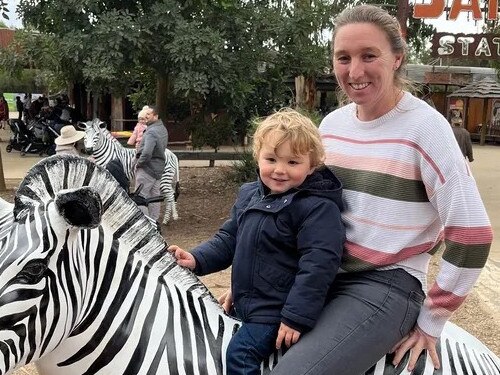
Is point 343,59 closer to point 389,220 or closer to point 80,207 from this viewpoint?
point 389,220

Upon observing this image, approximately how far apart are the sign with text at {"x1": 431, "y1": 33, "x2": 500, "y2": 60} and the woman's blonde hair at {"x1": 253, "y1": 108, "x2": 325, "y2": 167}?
11.0 metres

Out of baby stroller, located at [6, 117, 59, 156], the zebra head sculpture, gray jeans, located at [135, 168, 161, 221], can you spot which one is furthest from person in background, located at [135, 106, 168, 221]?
baby stroller, located at [6, 117, 59, 156]

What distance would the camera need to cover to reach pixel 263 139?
197 cm

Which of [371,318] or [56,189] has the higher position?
[56,189]

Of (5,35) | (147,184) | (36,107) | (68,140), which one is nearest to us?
(68,140)

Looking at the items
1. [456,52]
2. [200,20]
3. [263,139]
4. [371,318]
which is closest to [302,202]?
[263,139]

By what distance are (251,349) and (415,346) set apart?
0.57 meters

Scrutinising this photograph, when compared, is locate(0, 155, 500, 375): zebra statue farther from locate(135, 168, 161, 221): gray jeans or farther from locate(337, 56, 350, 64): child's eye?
locate(135, 168, 161, 221): gray jeans

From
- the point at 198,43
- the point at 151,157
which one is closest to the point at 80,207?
the point at 198,43

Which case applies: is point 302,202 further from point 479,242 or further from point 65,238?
point 65,238

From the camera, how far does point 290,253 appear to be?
76.0 inches

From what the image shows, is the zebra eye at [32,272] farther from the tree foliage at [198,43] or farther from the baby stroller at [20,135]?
the baby stroller at [20,135]

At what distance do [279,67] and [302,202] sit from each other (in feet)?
29.4

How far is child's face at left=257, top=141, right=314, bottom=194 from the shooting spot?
193 centimetres
